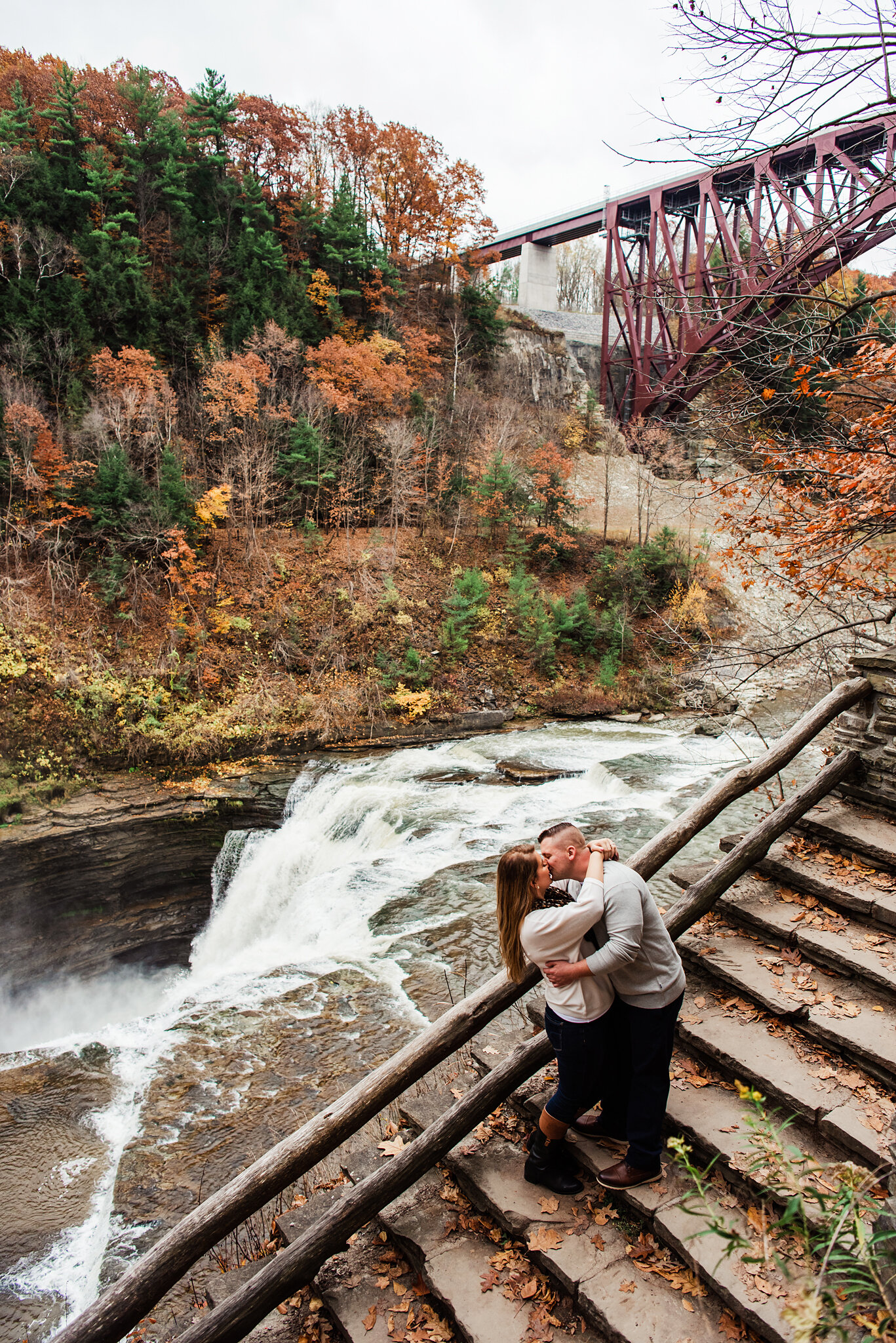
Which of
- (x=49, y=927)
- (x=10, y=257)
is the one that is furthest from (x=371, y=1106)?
(x=10, y=257)

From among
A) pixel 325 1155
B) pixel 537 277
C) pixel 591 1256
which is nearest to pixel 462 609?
pixel 325 1155

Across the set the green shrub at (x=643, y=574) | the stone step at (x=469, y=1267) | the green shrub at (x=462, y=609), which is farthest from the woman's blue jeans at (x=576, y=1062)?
the green shrub at (x=643, y=574)

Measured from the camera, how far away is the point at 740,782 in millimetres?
4629

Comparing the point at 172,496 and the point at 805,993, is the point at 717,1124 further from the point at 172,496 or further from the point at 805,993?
the point at 172,496

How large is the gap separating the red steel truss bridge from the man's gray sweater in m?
2.55

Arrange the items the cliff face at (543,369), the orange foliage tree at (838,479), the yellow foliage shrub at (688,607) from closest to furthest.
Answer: the orange foliage tree at (838,479)
the yellow foliage shrub at (688,607)
the cliff face at (543,369)

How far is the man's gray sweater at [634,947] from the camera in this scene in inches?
112

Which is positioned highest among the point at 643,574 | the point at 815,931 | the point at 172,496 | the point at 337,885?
the point at 172,496

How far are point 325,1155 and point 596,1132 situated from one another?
4.52ft

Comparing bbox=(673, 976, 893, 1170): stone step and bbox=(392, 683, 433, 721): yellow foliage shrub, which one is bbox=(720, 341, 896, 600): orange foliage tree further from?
bbox=(392, 683, 433, 721): yellow foliage shrub

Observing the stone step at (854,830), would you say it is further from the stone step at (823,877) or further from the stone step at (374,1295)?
the stone step at (374,1295)

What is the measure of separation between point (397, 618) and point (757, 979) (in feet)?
44.9

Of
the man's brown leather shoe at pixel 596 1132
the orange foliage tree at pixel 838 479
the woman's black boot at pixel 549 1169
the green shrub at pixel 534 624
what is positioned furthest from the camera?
the green shrub at pixel 534 624

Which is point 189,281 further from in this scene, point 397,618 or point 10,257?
point 397,618
